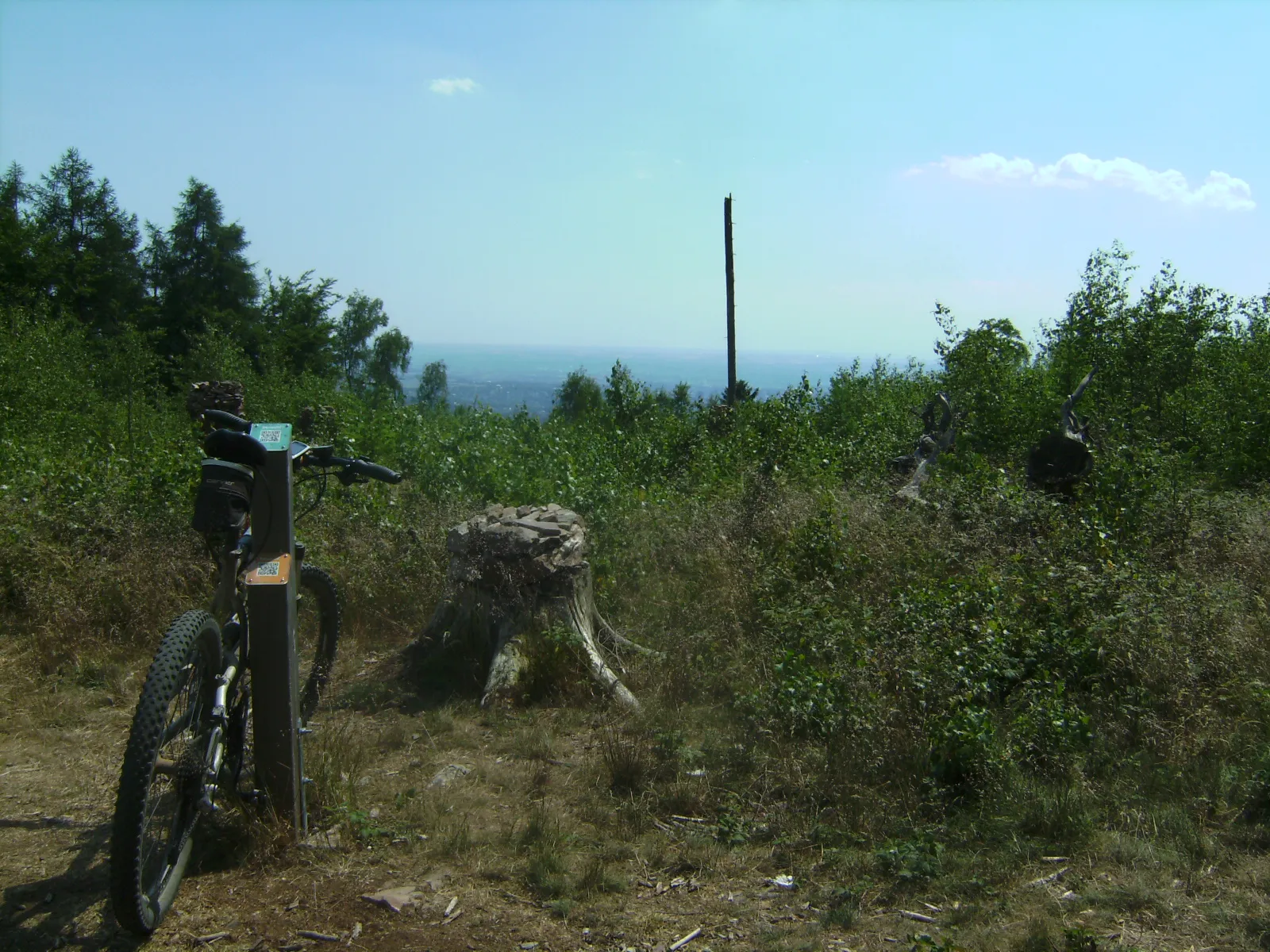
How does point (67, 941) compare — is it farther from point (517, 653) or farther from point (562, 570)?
point (562, 570)

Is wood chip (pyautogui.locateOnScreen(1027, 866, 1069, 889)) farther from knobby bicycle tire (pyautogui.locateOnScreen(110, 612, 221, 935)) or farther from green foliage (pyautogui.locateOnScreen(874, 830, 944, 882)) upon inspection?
knobby bicycle tire (pyautogui.locateOnScreen(110, 612, 221, 935))

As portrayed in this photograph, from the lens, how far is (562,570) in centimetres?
568

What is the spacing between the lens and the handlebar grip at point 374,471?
13.0 feet

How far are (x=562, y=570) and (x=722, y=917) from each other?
2.79 m

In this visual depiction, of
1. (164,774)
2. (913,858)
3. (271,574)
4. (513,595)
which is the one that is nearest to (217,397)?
(513,595)

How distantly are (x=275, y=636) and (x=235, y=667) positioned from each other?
192 mm

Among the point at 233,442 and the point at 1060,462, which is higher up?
the point at 233,442

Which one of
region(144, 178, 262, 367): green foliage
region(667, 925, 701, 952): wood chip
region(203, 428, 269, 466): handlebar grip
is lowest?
region(667, 925, 701, 952): wood chip

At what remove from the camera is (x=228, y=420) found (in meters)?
3.50

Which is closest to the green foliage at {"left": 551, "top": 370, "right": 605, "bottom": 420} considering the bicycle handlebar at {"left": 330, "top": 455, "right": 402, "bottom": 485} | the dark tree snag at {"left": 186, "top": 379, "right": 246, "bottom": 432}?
the dark tree snag at {"left": 186, "top": 379, "right": 246, "bottom": 432}

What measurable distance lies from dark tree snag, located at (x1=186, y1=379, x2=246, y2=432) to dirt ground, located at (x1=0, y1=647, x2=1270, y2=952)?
9.25 ft

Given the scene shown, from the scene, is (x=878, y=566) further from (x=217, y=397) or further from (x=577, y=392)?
(x=577, y=392)

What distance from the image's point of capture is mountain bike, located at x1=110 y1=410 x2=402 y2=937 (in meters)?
3.04

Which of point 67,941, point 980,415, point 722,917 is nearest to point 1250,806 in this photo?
point 722,917
